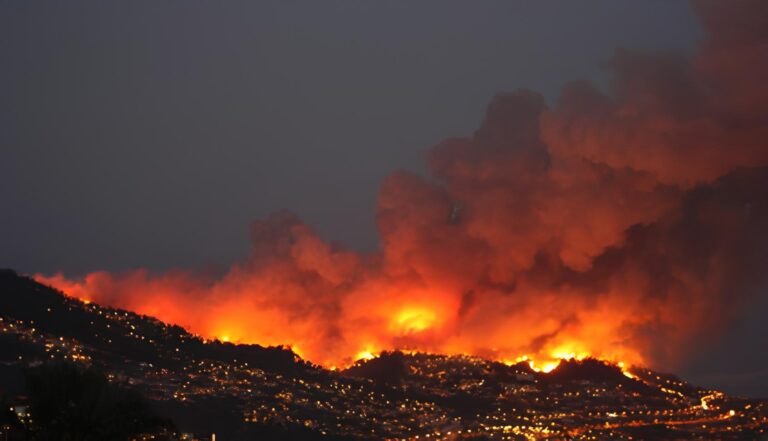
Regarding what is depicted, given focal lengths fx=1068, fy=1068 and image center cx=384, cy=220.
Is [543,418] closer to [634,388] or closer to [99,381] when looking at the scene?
[634,388]

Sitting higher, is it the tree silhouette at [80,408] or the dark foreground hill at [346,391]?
the dark foreground hill at [346,391]

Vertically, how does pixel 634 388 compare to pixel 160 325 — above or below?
below

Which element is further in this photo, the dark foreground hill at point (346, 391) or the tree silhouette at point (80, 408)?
the dark foreground hill at point (346, 391)

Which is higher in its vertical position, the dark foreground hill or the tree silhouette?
the dark foreground hill

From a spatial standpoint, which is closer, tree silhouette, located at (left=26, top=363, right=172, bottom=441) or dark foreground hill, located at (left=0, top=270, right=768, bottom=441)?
tree silhouette, located at (left=26, top=363, right=172, bottom=441)

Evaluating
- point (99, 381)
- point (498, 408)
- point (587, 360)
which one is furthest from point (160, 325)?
point (99, 381)

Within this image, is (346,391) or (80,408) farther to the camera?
(346,391)

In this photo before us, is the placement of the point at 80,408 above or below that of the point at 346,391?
below

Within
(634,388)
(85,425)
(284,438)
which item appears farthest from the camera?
(634,388)
